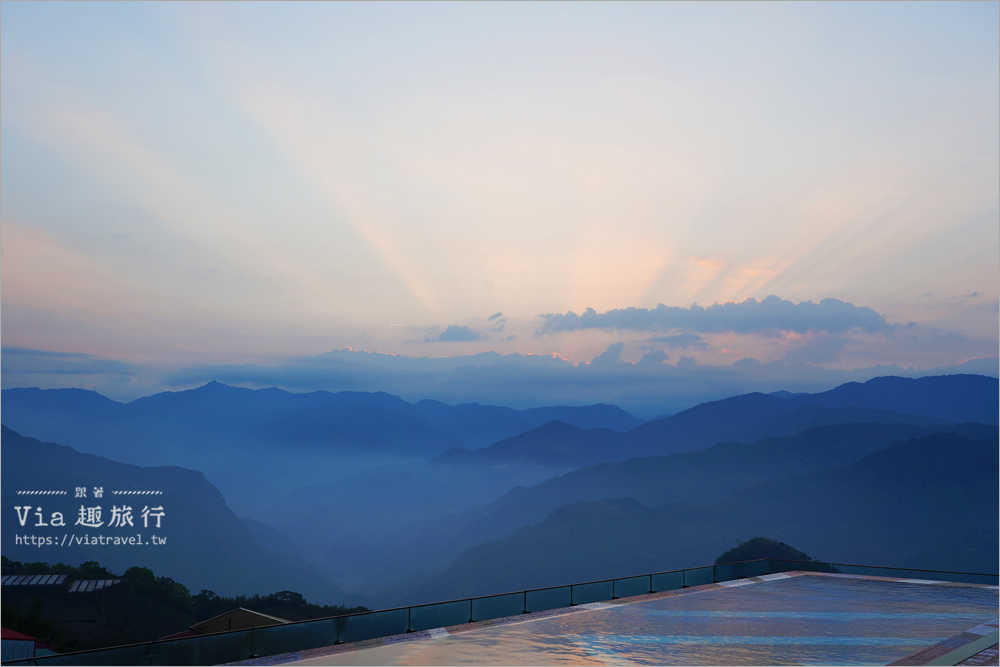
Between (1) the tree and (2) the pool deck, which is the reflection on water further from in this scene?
(1) the tree

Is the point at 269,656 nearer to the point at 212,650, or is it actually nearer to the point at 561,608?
the point at 212,650

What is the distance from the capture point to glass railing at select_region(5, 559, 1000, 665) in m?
13.8

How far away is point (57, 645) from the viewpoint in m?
89.2

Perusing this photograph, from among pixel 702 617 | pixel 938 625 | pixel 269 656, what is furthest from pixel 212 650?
pixel 938 625

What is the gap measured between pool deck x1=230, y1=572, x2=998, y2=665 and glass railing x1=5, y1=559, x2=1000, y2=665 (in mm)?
272

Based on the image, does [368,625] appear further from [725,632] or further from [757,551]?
[757,551]

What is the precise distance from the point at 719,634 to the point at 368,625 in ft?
28.5

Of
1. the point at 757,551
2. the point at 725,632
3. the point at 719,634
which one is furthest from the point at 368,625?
the point at 757,551

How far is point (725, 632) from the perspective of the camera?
59.0 feet

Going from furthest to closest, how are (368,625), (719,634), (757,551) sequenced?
(757,551) < (719,634) < (368,625)

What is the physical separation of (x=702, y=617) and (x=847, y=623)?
3.78m

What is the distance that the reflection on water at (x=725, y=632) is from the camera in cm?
1541

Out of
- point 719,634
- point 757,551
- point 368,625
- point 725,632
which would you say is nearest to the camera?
point 368,625

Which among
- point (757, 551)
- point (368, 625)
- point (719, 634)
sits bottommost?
point (757, 551)
